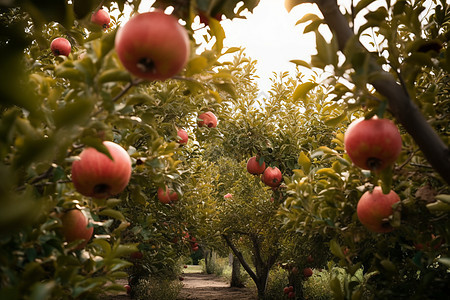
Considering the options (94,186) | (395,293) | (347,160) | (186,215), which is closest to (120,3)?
(94,186)

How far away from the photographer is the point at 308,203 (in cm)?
296

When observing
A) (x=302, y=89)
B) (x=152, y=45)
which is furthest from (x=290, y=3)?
(x=152, y=45)

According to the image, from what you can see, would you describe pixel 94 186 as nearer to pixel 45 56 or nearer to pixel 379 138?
pixel 379 138

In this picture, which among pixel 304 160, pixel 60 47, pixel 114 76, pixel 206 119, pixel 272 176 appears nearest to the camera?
pixel 114 76

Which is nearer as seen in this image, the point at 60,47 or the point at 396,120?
the point at 396,120

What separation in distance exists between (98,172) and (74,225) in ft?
1.97

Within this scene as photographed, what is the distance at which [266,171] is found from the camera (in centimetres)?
670

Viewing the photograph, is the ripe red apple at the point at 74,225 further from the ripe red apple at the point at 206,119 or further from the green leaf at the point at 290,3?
the ripe red apple at the point at 206,119

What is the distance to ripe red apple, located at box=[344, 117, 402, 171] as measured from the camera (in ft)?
5.87

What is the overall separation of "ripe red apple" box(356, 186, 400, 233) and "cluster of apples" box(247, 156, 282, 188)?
4191 millimetres

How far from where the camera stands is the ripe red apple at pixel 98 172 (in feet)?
5.56

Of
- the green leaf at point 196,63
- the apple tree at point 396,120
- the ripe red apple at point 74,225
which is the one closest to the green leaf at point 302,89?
the apple tree at point 396,120

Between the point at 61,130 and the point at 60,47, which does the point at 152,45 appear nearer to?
the point at 61,130

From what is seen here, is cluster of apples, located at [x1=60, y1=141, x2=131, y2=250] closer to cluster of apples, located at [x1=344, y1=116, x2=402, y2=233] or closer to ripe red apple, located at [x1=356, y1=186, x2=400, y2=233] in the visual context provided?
cluster of apples, located at [x1=344, y1=116, x2=402, y2=233]
